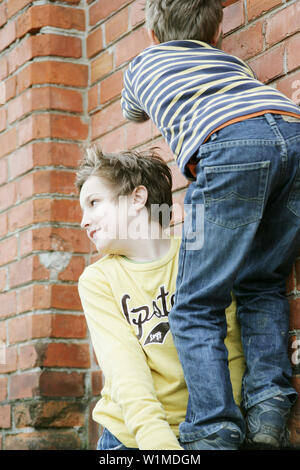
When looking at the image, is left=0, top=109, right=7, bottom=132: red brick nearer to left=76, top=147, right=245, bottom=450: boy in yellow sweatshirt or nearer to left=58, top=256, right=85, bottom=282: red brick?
left=58, top=256, right=85, bottom=282: red brick

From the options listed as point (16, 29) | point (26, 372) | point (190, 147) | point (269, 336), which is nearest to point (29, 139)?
point (16, 29)

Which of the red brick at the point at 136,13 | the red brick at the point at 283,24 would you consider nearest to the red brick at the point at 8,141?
the red brick at the point at 136,13

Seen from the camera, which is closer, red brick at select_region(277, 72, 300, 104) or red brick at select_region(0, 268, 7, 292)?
red brick at select_region(277, 72, 300, 104)

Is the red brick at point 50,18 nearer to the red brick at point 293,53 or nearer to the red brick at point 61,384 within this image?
the red brick at point 293,53

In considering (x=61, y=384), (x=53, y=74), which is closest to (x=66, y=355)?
(x=61, y=384)

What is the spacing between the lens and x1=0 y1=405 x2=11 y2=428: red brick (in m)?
2.89

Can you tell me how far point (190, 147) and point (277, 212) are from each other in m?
0.29

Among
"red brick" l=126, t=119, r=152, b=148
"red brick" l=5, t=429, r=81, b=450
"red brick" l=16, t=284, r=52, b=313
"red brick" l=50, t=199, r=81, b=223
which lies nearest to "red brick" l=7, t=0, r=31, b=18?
"red brick" l=126, t=119, r=152, b=148

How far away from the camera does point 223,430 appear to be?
171 cm

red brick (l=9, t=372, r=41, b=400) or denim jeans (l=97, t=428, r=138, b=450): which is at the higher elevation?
red brick (l=9, t=372, r=41, b=400)

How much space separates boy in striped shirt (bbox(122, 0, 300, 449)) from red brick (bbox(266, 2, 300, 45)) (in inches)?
10.3

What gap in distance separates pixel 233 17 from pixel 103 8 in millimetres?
842

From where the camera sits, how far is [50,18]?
3043 mm

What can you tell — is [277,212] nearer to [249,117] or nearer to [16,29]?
[249,117]
